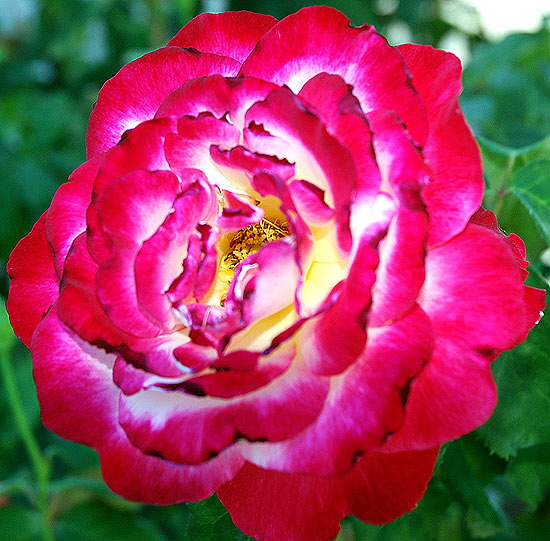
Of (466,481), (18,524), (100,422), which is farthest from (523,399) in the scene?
(18,524)

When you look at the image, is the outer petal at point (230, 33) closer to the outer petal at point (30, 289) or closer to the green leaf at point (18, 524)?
the outer petal at point (30, 289)

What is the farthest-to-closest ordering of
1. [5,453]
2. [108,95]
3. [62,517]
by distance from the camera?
1. [5,453]
2. [62,517]
3. [108,95]

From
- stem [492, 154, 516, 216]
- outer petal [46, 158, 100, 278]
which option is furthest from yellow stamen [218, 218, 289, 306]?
stem [492, 154, 516, 216]

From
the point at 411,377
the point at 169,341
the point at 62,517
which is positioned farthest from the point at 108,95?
the point at 62,517

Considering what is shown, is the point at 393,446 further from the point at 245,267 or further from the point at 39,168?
the point at 39,168

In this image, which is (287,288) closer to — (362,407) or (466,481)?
(362,407)

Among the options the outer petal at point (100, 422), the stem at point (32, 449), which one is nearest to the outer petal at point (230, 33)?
the outer petal at point (100, 422)
